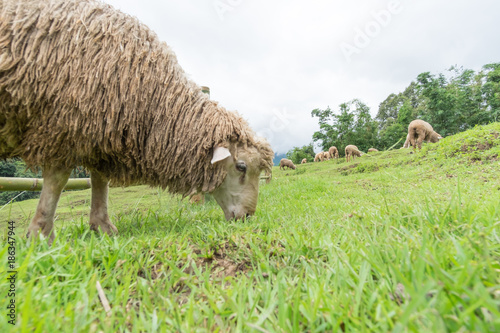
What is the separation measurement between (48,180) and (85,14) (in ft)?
5.00

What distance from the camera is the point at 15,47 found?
6.54 feet

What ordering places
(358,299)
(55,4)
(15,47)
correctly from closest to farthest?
(358,299), (15,47), (55,4)

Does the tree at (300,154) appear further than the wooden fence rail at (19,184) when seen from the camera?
Yes

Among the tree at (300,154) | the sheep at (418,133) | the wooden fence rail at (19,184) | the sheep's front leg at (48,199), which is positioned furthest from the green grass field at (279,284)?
the tree at (300,154)

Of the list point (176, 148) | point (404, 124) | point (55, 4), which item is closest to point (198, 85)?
point (176, 148)

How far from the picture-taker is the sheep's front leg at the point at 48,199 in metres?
2.09

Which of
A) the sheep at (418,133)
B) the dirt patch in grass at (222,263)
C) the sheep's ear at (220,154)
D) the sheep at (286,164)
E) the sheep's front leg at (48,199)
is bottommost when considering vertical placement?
the dirt patch in grass at (222,263)

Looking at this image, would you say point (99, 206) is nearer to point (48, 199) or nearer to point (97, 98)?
point (48, 199)

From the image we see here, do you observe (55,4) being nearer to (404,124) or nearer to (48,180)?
(48,180)

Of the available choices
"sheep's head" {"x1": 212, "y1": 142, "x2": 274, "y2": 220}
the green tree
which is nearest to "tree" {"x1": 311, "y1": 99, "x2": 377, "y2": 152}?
the green tree

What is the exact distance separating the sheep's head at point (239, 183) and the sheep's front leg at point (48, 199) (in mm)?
1445

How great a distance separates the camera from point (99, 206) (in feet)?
8.73

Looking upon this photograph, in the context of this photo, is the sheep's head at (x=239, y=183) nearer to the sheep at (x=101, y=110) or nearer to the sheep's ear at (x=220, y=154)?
the sheep at (x=101, y=110)

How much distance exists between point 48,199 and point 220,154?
156cm
